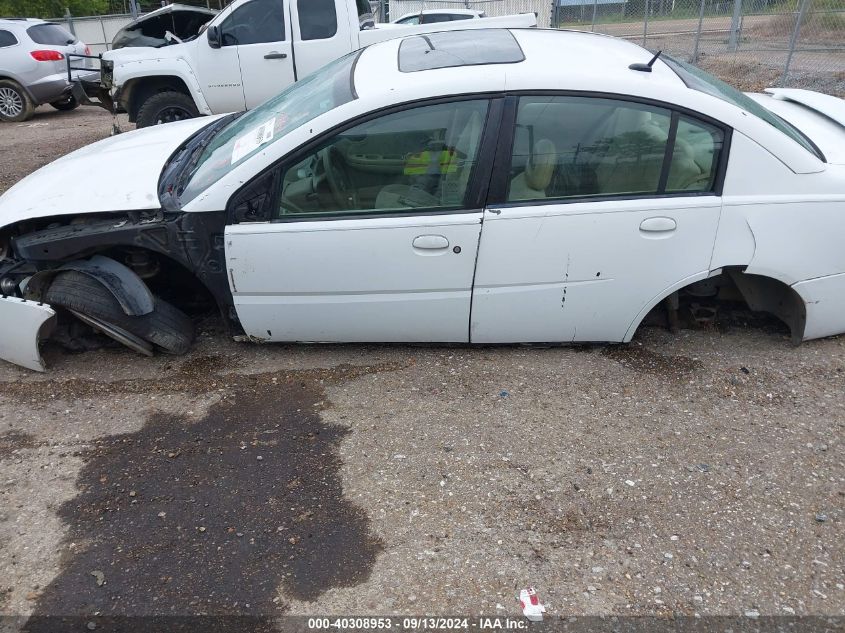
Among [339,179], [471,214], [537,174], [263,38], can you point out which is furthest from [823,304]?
[263,38]

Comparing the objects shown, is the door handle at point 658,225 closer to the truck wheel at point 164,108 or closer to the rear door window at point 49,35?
the truck wheel at point 164,108

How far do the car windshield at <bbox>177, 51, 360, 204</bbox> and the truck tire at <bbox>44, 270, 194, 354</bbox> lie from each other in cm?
68

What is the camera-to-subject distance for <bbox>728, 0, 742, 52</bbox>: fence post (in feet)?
49.8

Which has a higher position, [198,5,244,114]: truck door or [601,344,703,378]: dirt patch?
[198,5,244,114]: truck door

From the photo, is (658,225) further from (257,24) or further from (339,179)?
(257,24)

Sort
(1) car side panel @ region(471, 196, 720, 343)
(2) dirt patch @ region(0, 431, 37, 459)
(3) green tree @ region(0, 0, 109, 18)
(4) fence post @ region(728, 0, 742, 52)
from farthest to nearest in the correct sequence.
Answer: (3) green tree @ region(0, 0, 109, 18) → (4) fence post @ region(728, 0, 742, 52) → (1) car side panel @ region(471, 196, 720, 343) → (2) dirt patch @ region(0, 431, 37, 459)

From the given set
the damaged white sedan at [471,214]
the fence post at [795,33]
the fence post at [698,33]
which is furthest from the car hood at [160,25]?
the fence post at [698,33]

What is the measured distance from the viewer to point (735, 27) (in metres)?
15.3

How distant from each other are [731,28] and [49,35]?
14.3m

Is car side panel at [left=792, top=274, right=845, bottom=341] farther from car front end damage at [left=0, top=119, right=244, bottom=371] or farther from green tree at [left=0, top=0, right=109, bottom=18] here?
green tree at [left=0, top=0, right=109, bottom=18]

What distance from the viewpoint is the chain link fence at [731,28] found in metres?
12.0

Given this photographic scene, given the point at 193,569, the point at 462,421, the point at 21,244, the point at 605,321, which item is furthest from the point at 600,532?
the point at 21,244

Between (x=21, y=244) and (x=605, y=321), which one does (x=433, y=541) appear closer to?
(x=605, y=321)

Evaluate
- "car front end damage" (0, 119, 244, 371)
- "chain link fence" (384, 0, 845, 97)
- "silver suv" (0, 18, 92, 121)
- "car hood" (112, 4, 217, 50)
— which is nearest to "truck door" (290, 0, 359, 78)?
"car hood" (112, 4, 217, 50)
